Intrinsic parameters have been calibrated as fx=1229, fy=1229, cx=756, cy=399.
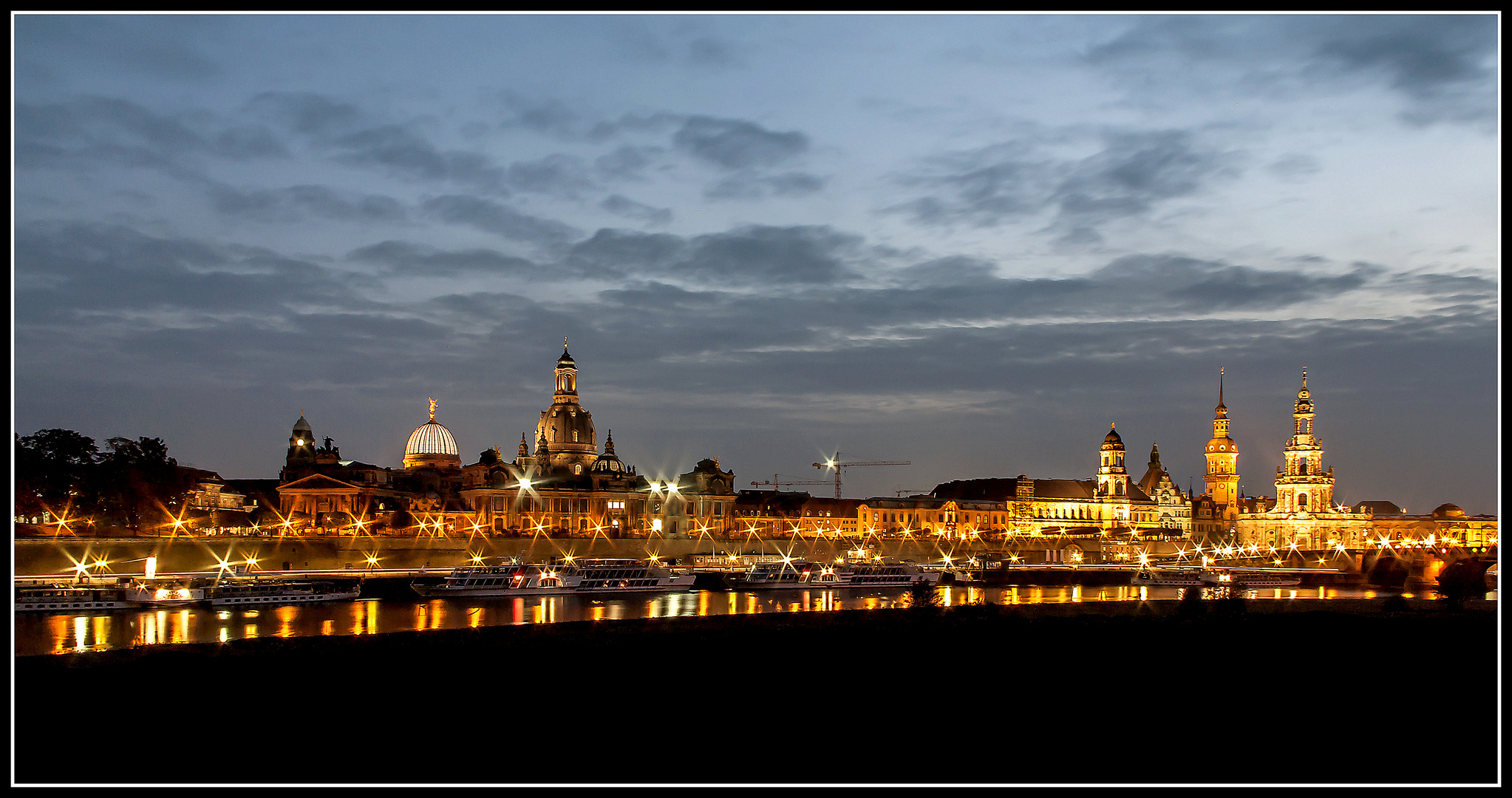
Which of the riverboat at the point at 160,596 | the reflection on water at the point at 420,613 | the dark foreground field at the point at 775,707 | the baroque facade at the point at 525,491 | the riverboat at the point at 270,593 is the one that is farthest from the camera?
the baroque facade at the point at 525,491

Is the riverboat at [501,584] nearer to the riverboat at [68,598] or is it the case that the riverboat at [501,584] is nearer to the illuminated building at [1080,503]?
the riverboat at [68,598]

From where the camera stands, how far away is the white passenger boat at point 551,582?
75.0 m

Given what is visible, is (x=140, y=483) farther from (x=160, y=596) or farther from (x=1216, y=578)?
(x=1216, y=578)

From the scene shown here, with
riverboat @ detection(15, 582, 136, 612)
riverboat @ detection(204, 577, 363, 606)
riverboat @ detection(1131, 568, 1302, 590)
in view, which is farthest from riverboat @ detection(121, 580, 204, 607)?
riverboat @ detection(1131, 568, 1302, 590)

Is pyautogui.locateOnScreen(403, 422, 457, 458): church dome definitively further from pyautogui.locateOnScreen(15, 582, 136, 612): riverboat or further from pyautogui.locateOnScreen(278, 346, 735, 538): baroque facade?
pyautogui.locateOnScreen(15, 582, 136, 612): riverboat

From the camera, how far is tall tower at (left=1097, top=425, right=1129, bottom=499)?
626ft

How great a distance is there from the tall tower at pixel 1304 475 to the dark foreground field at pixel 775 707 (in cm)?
15552

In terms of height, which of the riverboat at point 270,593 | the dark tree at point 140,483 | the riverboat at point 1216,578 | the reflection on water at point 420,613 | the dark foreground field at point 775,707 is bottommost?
the riverboat at point 1216,578

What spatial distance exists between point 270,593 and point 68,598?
9850mm

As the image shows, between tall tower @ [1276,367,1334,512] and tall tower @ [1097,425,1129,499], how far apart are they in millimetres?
22396

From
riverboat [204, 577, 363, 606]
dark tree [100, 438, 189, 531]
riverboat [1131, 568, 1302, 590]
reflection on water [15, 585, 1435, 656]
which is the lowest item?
riverboat [1131, 568, 1302, 590]

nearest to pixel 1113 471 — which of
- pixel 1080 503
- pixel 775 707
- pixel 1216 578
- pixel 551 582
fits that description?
pixel 1080 503

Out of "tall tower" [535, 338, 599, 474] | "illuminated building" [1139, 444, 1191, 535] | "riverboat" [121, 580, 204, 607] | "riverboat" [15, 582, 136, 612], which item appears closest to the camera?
"riverboat" [15, 582, 136, 612]

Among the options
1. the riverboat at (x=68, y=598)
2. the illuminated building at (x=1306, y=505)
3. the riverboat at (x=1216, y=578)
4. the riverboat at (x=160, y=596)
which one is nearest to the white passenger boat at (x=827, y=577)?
the riverboat at (x=1216, y=578)
